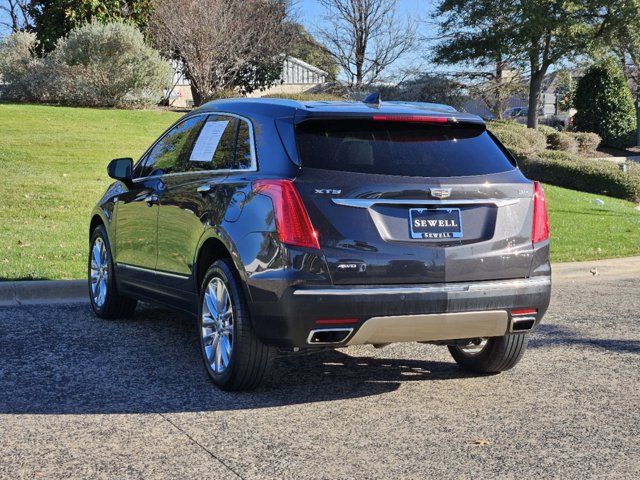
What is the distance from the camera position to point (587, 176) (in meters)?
23.3

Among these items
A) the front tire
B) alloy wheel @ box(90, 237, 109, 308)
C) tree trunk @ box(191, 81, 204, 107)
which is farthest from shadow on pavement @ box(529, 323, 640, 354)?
tree trunk @ box(191, 81, 204, 107)

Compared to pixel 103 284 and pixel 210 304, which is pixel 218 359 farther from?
pixel 103 284

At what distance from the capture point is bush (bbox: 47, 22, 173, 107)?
107 feet

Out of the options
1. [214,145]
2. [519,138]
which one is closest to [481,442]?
[214,145]

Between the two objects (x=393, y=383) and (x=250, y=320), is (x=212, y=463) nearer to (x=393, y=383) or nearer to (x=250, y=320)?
(x=250, y=320)

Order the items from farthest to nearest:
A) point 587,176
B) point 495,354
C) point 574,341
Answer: point 587,176, point 574,341, point 495,354

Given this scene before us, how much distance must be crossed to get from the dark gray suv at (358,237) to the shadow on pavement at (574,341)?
133 cm

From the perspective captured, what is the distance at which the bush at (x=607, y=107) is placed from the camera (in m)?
41.0

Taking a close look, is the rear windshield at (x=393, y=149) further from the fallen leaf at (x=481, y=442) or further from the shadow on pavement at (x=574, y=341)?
the shadow on pavement at (x=574, y=341)

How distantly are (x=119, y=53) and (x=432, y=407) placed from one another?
29.4 metres

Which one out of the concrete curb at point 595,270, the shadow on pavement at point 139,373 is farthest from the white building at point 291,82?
the shadow on pavement at point 139,373

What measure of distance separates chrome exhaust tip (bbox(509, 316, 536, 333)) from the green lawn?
17.2 ft

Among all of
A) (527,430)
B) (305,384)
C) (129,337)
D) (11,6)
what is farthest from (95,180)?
(11,6)

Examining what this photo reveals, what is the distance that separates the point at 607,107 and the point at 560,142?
9357 mm
